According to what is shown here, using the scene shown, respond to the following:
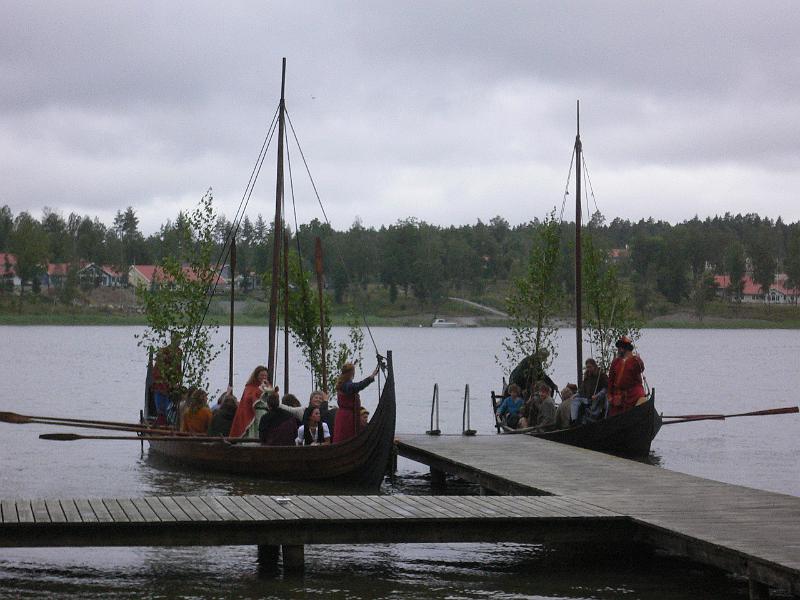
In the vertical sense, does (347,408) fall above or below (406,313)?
below

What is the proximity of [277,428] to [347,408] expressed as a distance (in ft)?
5.07

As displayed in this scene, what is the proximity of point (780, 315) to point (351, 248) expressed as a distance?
51.3 m

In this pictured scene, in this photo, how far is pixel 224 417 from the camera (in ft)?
70.5

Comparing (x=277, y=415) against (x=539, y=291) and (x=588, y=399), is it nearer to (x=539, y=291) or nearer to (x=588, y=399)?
(x=588, y=399)

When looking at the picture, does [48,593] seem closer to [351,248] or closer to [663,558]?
[663,558]

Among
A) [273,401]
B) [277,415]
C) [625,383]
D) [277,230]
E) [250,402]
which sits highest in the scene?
[277,230]

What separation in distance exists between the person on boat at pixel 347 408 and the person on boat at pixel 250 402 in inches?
63.1

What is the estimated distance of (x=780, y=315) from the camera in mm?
149000

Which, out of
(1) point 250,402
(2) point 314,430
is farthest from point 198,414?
(2) point 314,430

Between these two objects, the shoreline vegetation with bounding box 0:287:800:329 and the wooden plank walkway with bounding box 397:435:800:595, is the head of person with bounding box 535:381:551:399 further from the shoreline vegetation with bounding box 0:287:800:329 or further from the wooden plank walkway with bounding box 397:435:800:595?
the shoreline vegetation with bounding box 0:287:800:329

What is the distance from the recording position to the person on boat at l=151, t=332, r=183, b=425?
24.2m

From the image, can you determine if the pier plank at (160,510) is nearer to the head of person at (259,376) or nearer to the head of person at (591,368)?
the head of person at (259,376)

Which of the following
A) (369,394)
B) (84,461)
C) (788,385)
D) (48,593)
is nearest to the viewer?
(48,593)

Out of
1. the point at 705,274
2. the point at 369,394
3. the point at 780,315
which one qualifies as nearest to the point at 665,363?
the point at 369,394
